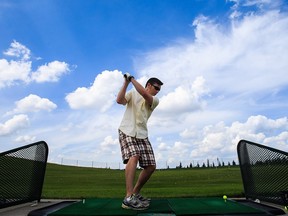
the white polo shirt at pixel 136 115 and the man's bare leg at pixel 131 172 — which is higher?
the white polo shirt at pixel 136 115

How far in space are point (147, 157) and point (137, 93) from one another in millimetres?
1016

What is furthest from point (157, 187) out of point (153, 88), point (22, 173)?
point (153, 88)

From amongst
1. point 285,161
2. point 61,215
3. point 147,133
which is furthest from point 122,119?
point 285,161

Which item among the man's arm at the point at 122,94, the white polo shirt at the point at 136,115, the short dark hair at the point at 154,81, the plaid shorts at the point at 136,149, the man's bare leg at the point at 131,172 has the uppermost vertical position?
the short dark hair at the point at 154,81

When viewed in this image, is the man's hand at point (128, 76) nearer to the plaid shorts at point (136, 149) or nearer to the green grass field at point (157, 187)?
the plaid shorts at point (136, 149)

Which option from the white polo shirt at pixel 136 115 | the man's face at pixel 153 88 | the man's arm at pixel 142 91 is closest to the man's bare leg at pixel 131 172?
the white polo shirt at pixel 136 115

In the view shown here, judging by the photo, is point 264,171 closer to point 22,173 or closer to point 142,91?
point 142,91

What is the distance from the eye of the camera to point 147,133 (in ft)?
16.3

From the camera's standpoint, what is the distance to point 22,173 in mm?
5715

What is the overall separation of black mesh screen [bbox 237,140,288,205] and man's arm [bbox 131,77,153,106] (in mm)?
2166

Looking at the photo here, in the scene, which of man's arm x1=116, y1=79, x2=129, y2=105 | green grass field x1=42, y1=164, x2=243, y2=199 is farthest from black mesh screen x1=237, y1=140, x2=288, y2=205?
man's arm x1=116, y1=79, x2=129, y2=105

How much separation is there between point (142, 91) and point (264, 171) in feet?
9.05

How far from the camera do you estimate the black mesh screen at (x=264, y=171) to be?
5.12 metres

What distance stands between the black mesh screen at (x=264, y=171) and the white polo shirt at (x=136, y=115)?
208cm
